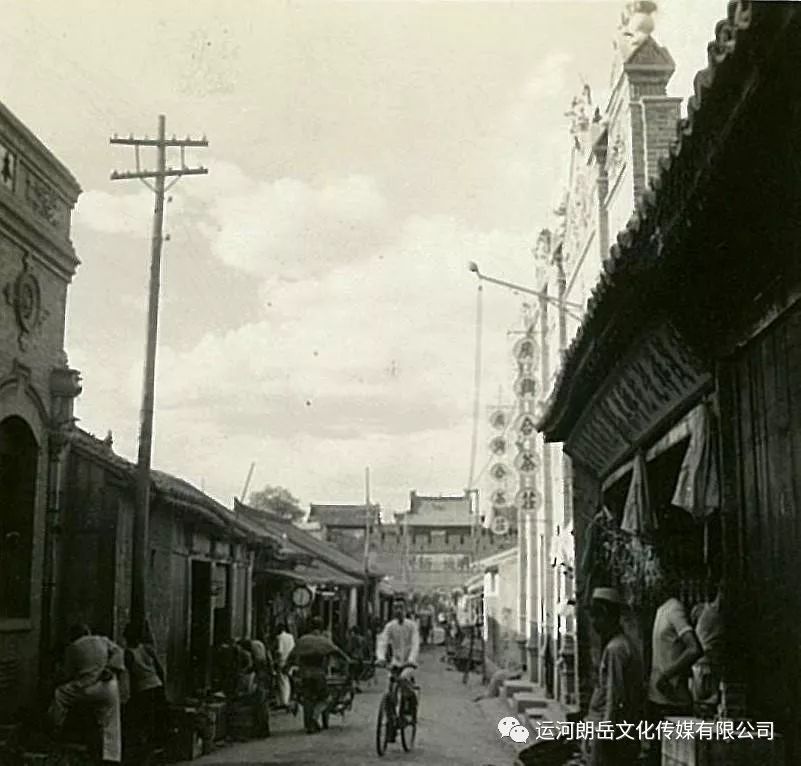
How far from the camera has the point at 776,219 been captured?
170 inches

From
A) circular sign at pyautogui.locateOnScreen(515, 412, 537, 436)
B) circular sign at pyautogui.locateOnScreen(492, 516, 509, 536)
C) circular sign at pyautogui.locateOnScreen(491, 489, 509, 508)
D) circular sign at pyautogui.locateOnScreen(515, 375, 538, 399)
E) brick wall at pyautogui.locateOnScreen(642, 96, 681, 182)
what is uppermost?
brick wall at pyautogui.locateOnScreen(642, 96, 681, 182)

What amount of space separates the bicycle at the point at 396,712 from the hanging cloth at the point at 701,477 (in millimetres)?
7294

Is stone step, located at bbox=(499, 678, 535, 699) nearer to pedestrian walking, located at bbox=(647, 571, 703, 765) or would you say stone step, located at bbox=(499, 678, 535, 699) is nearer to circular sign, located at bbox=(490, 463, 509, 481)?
circular sign, located at bbox=(490, 463, 509, 481)

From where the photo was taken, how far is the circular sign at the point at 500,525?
25766 millimetres

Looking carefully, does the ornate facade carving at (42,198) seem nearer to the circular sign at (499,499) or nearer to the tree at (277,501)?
the circular sign at (499,499)

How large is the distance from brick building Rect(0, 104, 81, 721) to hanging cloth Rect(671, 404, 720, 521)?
20.7 feet

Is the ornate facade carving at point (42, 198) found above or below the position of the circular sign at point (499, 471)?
above

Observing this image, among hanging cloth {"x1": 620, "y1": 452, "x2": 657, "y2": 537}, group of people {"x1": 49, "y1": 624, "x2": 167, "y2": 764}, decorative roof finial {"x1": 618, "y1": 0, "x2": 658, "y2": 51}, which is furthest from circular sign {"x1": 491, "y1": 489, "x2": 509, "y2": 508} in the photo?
hanging cloth {"x1": 620, "y1": 452, "x2": 657, "y2": 537}

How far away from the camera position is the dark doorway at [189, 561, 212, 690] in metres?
15.2

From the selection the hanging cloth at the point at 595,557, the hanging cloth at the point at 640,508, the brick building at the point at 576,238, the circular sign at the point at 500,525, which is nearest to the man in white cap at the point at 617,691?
the hanging cloth at the point at 640,508

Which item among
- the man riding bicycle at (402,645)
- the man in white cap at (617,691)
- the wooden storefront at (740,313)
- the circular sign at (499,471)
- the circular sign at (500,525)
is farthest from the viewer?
the circular sign at (499,471)

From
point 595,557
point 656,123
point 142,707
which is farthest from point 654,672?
point 656,123

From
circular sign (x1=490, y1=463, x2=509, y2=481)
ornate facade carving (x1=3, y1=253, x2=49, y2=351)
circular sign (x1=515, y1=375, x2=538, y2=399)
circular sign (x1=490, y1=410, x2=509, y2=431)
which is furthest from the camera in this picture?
circular sign (x1=490, y1=410, x2=509, y2=431)

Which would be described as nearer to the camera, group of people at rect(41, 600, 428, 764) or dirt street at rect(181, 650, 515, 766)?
group of people at rect(41, 600, 428, 764)
